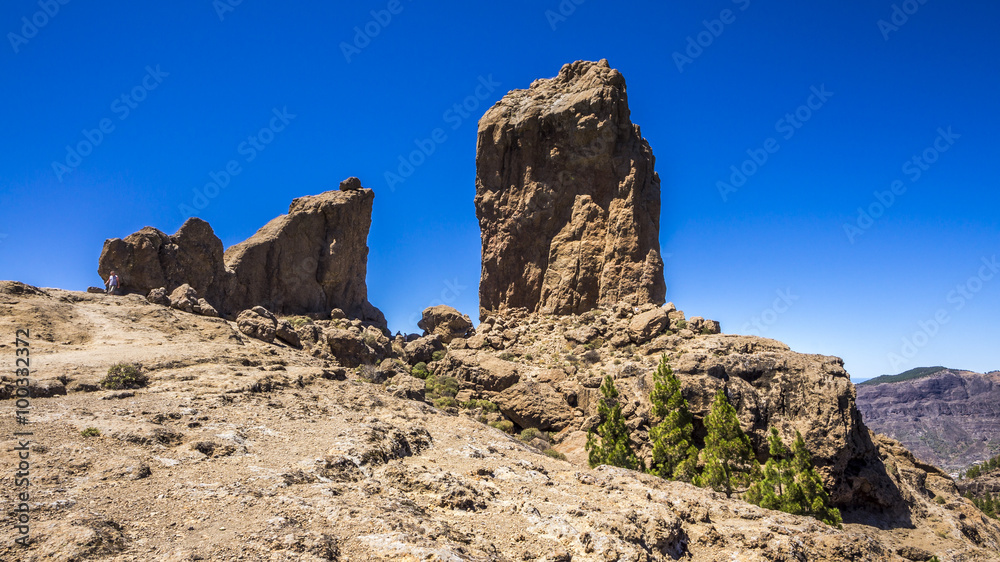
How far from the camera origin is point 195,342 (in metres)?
18.1

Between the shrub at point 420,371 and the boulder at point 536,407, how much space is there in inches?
260

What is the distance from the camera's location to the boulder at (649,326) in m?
33.8

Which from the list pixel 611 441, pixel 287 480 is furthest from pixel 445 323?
pixel 287 480

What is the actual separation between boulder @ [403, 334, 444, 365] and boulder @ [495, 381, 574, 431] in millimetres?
10422

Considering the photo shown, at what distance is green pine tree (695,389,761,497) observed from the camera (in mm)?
19234

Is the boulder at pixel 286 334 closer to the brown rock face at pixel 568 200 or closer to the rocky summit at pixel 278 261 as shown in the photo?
the rocky summit at pixel 278 261

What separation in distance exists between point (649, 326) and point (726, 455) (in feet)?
47.7

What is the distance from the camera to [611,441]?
2242 cm

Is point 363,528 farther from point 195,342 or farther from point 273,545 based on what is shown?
point 195,342

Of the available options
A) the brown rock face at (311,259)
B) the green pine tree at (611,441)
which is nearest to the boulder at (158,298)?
the brown rock face at (311,259)

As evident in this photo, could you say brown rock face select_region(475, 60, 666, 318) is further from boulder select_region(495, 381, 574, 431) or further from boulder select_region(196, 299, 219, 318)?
boulder select_region(196, 299, 219, 318)

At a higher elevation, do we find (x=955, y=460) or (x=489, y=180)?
(x=489, y=180)

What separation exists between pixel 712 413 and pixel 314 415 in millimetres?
14759

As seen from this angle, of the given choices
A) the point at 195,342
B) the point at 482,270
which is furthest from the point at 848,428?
the point at 482,270
